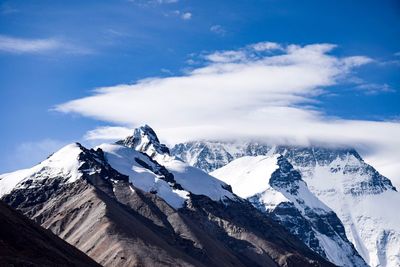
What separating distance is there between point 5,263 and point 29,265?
7.93 m

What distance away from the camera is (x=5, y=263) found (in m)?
192

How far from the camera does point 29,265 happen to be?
199000 mm
